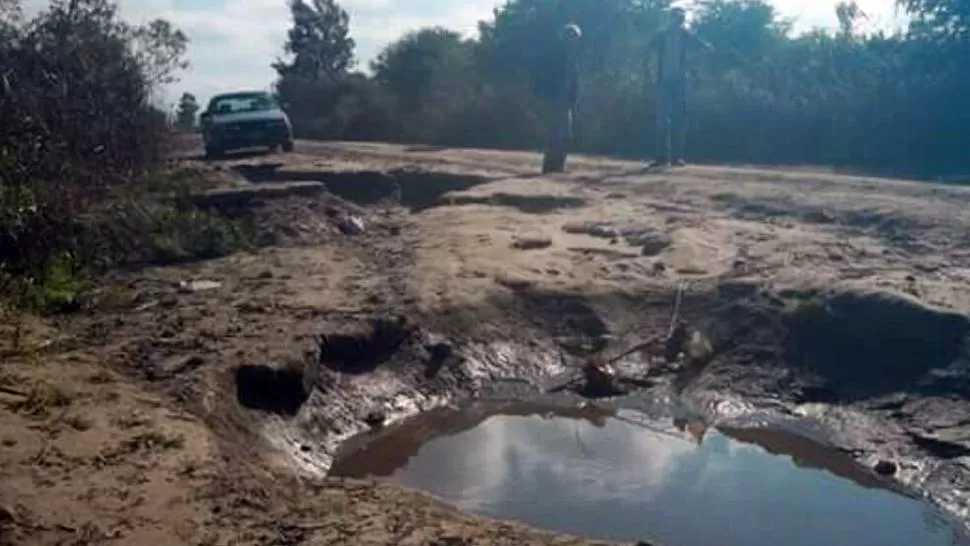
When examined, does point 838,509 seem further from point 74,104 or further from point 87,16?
point 87,16

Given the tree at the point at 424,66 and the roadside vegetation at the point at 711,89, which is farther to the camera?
the tree at the point at 424,66

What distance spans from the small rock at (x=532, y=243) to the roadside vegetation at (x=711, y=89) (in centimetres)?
1059

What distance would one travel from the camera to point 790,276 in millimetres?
8977

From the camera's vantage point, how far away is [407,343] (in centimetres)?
795

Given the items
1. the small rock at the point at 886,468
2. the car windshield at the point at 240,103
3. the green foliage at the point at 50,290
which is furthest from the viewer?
the car windshield at the point at 240,103

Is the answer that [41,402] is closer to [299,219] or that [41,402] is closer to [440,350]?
[440,350]

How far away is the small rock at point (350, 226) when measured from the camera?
12.1 meters

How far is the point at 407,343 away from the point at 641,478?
2.27 m

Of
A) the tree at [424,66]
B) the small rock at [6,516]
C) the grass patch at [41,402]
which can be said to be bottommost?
the small rock at [6,516]

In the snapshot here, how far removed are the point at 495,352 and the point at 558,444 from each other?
52.8 inches

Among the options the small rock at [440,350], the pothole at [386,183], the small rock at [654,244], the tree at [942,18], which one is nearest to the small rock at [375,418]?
the small rock at [440,350]

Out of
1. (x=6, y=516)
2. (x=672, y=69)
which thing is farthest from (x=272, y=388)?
(x=672, y=69)

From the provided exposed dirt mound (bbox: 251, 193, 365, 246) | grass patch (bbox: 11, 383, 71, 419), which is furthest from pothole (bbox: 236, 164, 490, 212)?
grass patch (bbox: 11, 383, 71, 419)

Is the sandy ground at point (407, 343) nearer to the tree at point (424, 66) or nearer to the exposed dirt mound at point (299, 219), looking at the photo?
the exposed dirt mound at point (299, 219)
